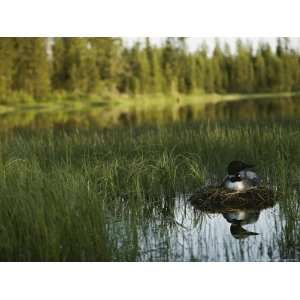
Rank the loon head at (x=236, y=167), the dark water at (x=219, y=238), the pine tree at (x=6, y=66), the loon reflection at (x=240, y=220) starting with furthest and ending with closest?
the pine tree at (x=6, y=66)
the loon head at (x=236, y=167)
the loon reflection at (x=240, y=220)
the dark water at (x=219, y=238)

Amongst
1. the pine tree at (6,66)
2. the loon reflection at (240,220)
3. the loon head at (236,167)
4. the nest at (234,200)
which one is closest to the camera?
the loon reflection at (240,220)

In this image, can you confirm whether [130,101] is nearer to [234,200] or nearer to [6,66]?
[6,66]

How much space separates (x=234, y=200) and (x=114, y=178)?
1297 mm

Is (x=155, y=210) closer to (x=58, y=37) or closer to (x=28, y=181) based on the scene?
(x=28, y=181)

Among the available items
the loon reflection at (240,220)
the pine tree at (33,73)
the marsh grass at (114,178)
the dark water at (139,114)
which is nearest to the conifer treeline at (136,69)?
the pine tree at (33,73)

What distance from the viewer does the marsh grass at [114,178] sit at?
4270 millimetres

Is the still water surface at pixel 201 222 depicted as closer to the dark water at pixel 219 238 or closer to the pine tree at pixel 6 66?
the dark water at pixel 219 238

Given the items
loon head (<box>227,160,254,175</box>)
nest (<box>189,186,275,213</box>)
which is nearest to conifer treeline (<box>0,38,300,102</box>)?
loon head (<box>227,160,254,175</box>)

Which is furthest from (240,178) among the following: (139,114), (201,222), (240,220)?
(139,114)

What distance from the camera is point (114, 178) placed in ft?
18.1

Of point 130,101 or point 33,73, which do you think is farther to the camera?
point 33,73

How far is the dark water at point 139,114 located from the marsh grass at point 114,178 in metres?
0.10

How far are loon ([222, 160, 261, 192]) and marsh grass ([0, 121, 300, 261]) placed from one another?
297 millimetres

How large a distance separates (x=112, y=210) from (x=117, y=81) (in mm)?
1619
